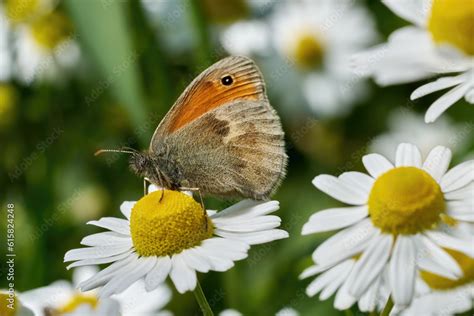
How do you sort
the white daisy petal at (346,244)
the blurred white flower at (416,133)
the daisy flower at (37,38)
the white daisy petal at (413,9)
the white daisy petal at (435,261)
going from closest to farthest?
the white daisy petal at (435,261), the white daisy petal at (346,244), the white daisy petal at (413,9), the blurred white flower at (416,133), the daisy flower at (37,38)

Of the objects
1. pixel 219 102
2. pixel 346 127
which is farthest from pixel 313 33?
pixel 219 102

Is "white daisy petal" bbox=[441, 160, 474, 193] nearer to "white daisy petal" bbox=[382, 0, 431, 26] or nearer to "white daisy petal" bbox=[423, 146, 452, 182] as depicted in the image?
"white daisy petal" bbox=[423, 146, 452, 182]

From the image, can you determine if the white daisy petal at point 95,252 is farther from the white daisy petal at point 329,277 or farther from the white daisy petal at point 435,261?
the white daisy petal at point 435,261

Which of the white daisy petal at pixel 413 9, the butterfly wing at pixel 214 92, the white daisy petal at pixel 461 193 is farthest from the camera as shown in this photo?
the white daisy petal at pixel 413 9

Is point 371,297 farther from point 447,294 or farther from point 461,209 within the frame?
point 447,294

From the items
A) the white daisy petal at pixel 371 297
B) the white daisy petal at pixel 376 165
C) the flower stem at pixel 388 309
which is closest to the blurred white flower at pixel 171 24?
the white daisy petal at pixel 376 165

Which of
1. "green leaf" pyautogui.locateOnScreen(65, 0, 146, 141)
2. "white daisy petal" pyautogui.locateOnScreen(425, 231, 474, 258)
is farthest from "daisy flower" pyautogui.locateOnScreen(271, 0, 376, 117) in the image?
"white daisy petal" pyautogui.locateOnScreen(425, 231, 474, 258)
